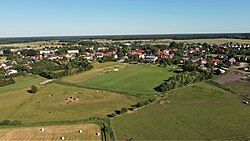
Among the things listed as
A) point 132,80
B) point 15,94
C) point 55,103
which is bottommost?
point 132,80

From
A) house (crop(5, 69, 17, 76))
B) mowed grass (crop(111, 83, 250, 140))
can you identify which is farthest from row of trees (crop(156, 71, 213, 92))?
house (crop(5, 69, 17, 76))

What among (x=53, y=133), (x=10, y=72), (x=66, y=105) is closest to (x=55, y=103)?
(x=66, y=105)

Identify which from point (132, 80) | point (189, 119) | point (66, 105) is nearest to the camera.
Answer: point (189, 119)

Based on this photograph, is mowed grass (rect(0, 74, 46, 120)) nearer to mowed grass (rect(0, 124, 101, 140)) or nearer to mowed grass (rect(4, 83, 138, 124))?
mowed grass (rect(4, 83, 138, 124))

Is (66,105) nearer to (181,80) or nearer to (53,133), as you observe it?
(53,133)

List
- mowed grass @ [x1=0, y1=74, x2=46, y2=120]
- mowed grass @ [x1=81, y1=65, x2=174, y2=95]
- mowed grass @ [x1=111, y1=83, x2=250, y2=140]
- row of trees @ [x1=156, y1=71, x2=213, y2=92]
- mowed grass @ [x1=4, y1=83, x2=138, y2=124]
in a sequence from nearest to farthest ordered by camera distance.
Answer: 1. mowed grass @ [x1=111, y1=83, x2=250, y2=140]
2. mowed grass @ [x1=4, y1=83, x2=138, y2=124]
3. mowed grass @ [x1=0, y1=74, x2=46, y2=120]
4. row of trees @ [x1=156, y1=71, x2=213, y2=92]
5. mowed grass @ [x1=81, y1=65, x2=174, y2=95]

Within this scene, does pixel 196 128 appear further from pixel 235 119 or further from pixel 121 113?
pixel 121 113
